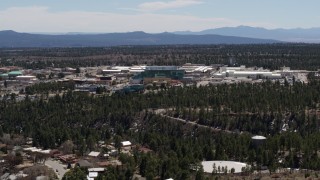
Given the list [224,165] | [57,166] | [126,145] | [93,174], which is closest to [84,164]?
[57,166]

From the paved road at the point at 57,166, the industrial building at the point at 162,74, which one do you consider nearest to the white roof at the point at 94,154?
the paved road at the point at 57,166

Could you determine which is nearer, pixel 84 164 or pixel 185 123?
pixel 84 164

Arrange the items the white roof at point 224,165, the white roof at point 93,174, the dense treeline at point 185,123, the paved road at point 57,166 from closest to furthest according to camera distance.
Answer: the white roof at point 93,174 < the white roof at point 224,165 < the paved road at point 57,166 < the dense treeline at point 185,123

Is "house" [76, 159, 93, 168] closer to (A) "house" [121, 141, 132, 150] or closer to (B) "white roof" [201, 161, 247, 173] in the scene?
(A) "house" [121, 141, 132, 150]

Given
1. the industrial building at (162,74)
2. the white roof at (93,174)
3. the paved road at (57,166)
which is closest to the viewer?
the white roof at (93,174)

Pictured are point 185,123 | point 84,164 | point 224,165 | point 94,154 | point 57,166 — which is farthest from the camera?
point 185,123

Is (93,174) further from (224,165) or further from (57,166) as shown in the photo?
(224,165)

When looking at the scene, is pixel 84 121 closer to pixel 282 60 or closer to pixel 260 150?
pixel 260 150

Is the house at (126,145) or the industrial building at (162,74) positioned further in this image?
the industrial building at (162,74)

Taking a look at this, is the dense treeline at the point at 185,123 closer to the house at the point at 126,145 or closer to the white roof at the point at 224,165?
the house at the point at 126,145
